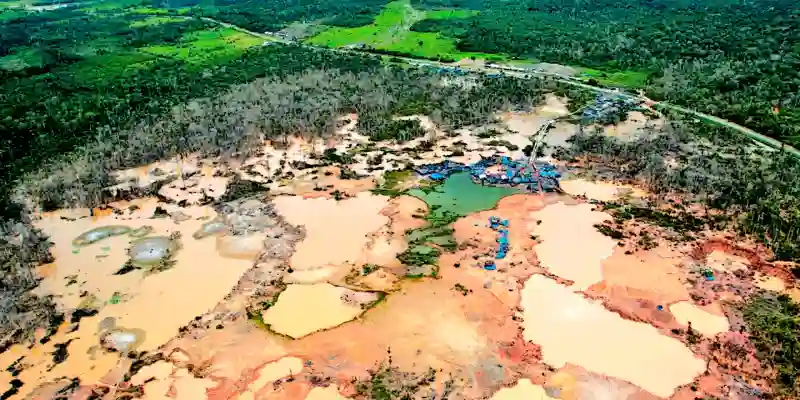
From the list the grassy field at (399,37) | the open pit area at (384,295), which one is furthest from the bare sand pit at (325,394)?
the grassy field at (399,37)

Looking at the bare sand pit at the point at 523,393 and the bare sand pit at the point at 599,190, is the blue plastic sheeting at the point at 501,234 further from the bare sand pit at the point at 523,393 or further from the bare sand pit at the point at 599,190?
the bare sand pit at the point at 523,393

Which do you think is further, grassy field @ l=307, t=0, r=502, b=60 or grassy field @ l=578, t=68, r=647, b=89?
grassy field @ l=307, t=0, r=502, b=60

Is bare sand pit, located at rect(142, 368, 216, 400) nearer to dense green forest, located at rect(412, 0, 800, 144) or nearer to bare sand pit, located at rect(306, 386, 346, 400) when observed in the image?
bare sand pit, located at rect(306, 386, 346, 400)

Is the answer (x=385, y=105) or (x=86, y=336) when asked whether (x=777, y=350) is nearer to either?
(x=86, y=336)

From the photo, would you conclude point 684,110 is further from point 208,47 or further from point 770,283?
point 208,47

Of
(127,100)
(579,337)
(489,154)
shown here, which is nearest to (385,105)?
(489,154)

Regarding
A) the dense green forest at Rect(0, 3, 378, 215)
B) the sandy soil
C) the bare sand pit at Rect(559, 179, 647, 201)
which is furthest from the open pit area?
the dense green forest at Rect(0, 3, 378, 215)
